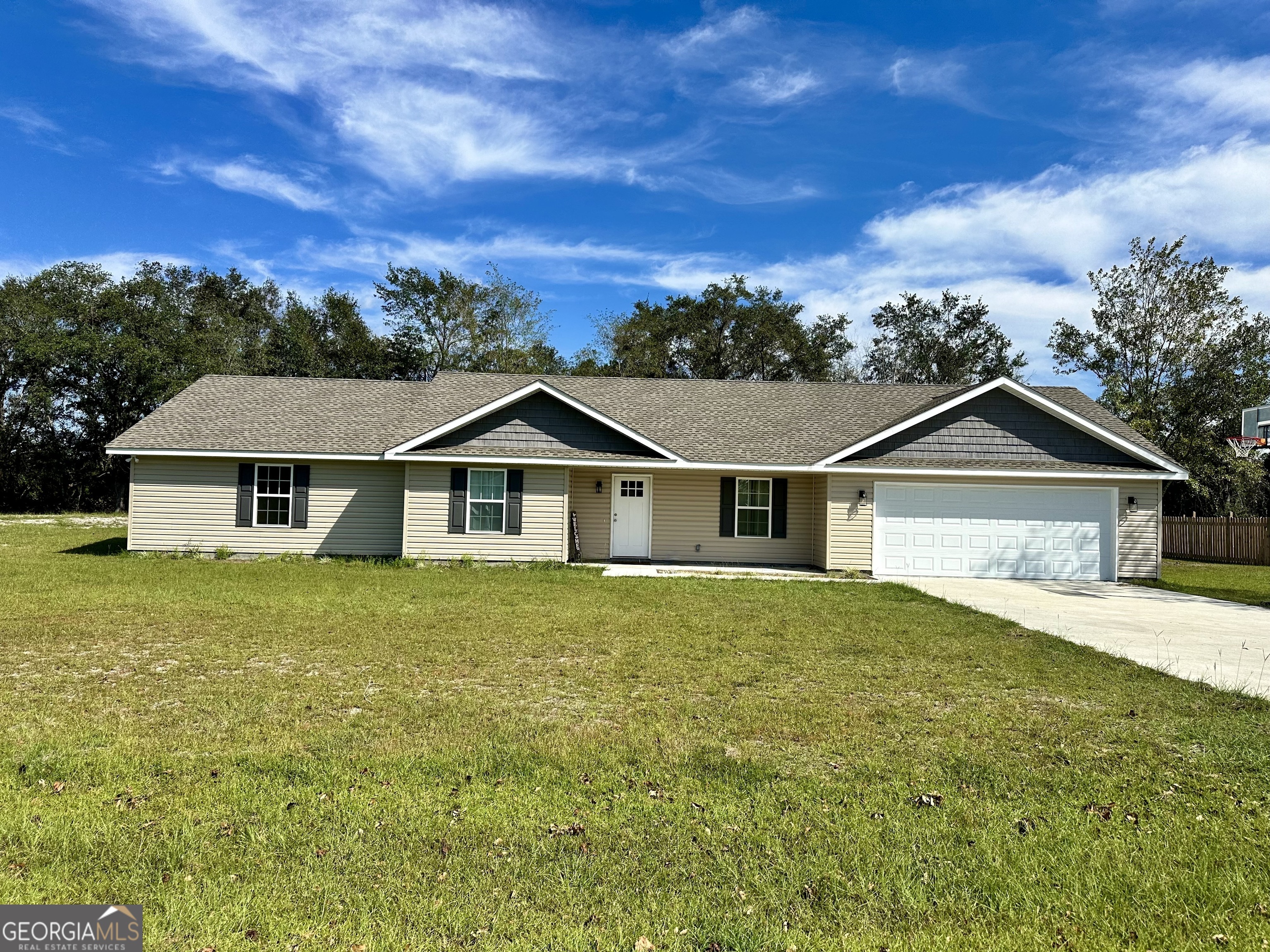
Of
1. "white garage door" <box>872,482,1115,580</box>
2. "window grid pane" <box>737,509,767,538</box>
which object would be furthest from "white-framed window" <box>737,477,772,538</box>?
"white garage door" <box>872,482,1115,580</box>

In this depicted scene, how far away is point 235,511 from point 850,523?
46.4 ft

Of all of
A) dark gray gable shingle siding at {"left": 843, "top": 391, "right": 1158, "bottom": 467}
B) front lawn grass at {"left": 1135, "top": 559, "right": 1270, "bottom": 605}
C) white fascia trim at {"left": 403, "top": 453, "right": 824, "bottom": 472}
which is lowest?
front lawn grass at {"left": 1135, "top": 559, "right": 1270, "bottom": 605}

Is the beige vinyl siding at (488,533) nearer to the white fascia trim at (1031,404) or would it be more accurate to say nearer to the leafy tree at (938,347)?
the white fascia trim at (1031,404)

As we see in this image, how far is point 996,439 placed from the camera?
16719mm

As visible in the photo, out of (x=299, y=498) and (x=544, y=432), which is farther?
(x=299, y=498)

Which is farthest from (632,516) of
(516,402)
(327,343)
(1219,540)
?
(327,343)

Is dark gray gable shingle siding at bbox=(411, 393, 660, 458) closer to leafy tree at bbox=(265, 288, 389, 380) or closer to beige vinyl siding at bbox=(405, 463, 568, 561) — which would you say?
beige vinyl siding at bbox=(405, 463, 568, 561)

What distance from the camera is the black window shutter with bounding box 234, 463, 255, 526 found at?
17.4 meters

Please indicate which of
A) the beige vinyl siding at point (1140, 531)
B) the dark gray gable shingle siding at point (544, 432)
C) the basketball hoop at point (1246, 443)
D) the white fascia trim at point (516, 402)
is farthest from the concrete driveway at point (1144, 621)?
the dark gray gable shingle siding at point (544, 432)

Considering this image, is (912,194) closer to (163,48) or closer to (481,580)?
(481,580)

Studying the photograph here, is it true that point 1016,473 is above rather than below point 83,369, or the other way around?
below

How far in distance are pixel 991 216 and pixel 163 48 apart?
18647 millimetres

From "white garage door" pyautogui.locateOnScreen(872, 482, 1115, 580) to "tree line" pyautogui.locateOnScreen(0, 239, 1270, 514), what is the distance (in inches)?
599

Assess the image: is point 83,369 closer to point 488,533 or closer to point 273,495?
point 273,495
